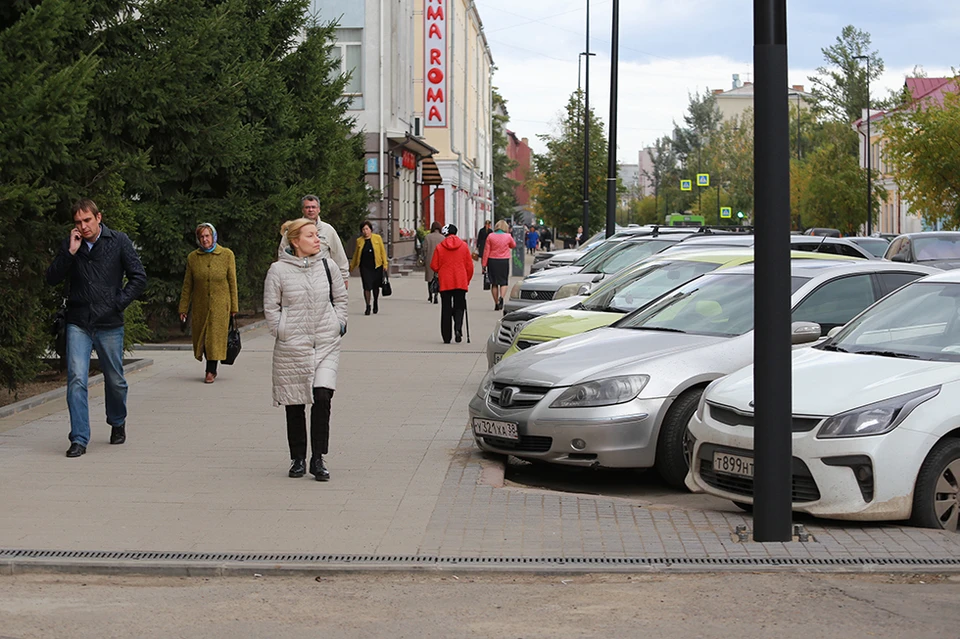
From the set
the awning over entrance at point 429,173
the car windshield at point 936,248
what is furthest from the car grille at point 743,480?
the awning over entrance at point 429,173

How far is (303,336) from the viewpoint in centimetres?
877

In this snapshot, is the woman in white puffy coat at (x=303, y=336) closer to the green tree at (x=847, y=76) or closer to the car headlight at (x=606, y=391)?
the car headlight at (x=606, y=391)

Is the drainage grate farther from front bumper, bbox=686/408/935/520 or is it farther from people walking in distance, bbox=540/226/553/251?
people walking in distance, bbox=540/226/553/251

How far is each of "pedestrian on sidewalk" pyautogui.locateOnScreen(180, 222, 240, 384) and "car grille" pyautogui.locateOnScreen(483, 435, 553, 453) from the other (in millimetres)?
5734

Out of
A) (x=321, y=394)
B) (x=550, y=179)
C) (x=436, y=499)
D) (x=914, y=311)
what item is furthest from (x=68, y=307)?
(x=550, y=179)

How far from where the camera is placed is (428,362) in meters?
16.8

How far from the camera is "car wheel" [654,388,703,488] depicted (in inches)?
341

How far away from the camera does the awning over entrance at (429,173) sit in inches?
2085

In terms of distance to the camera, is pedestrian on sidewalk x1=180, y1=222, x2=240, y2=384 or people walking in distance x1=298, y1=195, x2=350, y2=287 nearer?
people walking in distance x1=298, y1=195, x2=350, y2=287

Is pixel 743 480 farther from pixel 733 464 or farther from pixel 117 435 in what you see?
pixel 117 435

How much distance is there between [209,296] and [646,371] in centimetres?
676

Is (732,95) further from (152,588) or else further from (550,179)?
(152,588)

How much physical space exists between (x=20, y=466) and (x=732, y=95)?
162669mm

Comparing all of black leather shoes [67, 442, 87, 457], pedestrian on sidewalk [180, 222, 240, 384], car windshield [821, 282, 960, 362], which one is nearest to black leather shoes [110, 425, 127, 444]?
black leather shoes [67, 442, 87, 457]
